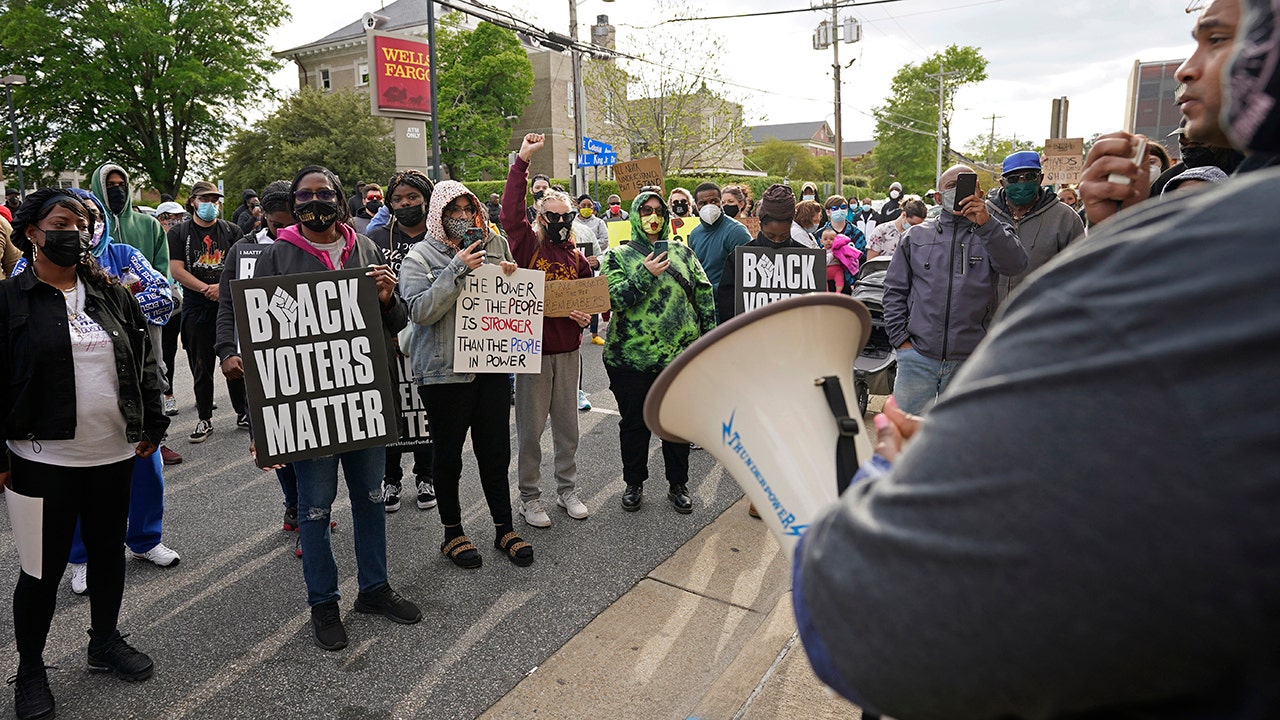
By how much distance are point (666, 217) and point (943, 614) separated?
4.78m

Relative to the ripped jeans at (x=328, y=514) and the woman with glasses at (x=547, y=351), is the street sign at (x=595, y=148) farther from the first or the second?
the ripped jeans at (x=328, y=514)

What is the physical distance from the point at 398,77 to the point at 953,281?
1596 centimetres

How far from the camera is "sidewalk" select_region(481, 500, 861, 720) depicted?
2961mm

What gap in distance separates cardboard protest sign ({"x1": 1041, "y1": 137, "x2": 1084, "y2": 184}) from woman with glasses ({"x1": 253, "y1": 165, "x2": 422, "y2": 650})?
272 inches

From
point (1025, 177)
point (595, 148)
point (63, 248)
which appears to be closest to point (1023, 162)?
point (1025, 177)

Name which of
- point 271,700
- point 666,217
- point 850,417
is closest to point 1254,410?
point 850,417

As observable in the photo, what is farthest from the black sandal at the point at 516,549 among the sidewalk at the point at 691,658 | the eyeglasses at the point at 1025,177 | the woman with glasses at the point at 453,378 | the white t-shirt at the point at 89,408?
the eyeglasses at the point at 1025,177

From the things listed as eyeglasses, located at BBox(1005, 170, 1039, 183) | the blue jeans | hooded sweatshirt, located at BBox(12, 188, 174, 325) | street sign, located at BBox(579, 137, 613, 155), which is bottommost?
the blue jeans

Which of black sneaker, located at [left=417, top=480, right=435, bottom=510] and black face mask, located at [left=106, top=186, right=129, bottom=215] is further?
black face mask, located at [left=106, top=186, right=129, bottom=215]

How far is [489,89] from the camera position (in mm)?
43188

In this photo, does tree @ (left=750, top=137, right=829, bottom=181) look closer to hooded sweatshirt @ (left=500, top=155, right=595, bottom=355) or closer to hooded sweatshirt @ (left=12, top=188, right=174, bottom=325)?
hooded sweatshirt @ (left=500, top=155, right=595, bottom=355)

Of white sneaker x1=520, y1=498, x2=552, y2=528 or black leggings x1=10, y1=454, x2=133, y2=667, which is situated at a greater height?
black leggings x1=10, y1=454, x2=133, y2=667

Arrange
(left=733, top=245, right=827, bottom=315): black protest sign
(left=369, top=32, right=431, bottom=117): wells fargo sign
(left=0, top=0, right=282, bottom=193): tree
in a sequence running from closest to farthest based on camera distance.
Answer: (left=733, top=245, right=827, bottom=315): black protest sign < (left=369, top=32, right=431, bottom=117): wells fargo sign < (left=0, top=0, right=282, bottom=193): tree

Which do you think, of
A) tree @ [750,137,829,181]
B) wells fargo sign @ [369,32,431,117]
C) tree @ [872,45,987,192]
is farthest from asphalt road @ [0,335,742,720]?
tree @ [750,137,829,181]
